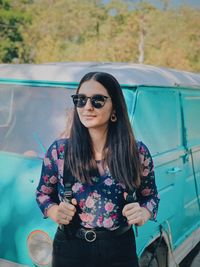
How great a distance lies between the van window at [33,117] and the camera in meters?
3.30

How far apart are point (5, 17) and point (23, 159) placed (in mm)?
36254

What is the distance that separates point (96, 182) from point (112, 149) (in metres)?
0.20

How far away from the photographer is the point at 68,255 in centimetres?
205

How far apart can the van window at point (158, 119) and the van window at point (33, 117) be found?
2.00ft

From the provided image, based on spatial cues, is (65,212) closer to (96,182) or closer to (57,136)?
(96,182)

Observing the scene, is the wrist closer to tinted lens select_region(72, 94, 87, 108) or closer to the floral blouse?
the floral blouse

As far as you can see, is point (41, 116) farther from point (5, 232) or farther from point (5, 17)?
point (5, 17)

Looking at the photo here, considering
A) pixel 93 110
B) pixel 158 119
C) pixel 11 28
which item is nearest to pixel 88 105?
pixel 93 110

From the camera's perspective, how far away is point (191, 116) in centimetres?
444

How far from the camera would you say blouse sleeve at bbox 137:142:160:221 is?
84.8 inches

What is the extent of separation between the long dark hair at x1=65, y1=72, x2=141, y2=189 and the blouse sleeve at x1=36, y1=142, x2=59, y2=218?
0.08 metres

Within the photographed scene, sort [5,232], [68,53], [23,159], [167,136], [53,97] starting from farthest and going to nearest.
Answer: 1. [68,53]
2. [167,136]
3. [53,97]
4. [23,159]
5. [5,232]

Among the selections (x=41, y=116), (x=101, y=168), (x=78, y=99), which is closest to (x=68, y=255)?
(x=101, y=168)

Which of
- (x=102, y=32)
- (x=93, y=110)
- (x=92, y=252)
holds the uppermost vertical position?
(x=102, y=32)
